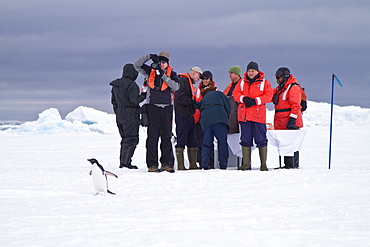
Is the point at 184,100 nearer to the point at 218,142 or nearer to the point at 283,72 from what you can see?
the point at 218,142

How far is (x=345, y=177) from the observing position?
19.6ft

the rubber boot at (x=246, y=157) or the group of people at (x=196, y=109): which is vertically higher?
the group of people at (x=196, y=109)

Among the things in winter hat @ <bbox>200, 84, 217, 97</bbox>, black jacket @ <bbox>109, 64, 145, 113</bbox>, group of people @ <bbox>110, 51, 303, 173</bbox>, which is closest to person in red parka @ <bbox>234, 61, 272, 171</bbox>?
group of people @ <bbox>110, 51, 303, 173</bbox>

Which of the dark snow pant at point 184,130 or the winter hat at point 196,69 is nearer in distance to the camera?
the dark snow pant at point 184,130

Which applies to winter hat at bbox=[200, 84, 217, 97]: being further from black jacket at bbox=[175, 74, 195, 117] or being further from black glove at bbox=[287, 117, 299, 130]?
black glove at bbox=[287, 117, 299, 130]

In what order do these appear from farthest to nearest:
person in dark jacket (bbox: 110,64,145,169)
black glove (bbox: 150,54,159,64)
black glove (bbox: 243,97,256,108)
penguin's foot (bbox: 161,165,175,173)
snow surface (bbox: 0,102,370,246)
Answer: person in dark jacket (bbox: 110,64,145,169), black glove (bbox: 243,97,256,108), penguin's foot (bbox: 161,165,175,173), black glove (bbox: 150,54,159,64), snow surface (bbox: 0,102,370,246)

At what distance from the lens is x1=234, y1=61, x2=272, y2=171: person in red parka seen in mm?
7180

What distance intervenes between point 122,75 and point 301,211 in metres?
4.46

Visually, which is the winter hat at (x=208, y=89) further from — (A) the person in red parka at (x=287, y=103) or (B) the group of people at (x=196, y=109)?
(A) the person in red parka at (x=287, y=103)

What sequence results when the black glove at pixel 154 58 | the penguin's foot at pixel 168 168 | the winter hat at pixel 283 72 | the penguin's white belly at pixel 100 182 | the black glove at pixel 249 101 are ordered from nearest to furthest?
the penguin's white belly at pixel 100 182 < the black glove at pixel 154 58 < the penguin's foot at pixel 168 168 < the black glove at pixel 249 101 < the winter hat at pixel 283 72

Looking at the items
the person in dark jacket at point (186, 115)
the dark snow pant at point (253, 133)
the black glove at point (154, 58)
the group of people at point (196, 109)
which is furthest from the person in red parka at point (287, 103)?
the black glove at point (154, 58)

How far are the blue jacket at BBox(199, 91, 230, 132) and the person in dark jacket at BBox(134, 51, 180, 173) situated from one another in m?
0.69

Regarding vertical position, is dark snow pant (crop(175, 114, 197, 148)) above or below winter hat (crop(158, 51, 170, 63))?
below

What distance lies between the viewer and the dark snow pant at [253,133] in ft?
23.8
